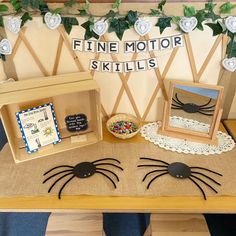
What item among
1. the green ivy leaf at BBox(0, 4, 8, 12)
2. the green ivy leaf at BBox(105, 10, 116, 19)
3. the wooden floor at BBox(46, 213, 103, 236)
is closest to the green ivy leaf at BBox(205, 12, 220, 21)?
the green ivy leaf at BBox(105, 10, 116, 19)

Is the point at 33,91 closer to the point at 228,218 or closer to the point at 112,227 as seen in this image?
the point at 112,227

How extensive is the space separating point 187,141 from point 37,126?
692 millimetres

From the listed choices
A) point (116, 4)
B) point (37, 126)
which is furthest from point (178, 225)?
point (116, 4)

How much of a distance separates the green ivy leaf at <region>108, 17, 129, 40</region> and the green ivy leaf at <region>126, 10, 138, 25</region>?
2 cm

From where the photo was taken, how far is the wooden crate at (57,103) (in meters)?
0.95

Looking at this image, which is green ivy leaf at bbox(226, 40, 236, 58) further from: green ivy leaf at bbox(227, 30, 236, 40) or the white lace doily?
the white lace doily

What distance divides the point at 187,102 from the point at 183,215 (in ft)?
1.71

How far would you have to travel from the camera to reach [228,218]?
151 centimetres

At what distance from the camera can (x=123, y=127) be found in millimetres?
1157

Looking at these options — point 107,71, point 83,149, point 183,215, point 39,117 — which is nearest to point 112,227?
point 183,215

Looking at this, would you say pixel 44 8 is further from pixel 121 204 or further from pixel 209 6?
pixel 121 204

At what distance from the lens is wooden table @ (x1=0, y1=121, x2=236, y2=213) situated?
0.81 metres

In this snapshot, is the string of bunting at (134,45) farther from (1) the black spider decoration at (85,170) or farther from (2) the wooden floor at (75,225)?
(2) the wooden floor at (75,225)

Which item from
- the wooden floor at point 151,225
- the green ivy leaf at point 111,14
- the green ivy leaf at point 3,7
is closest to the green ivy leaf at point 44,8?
the green ivy leaf at point 3,7
